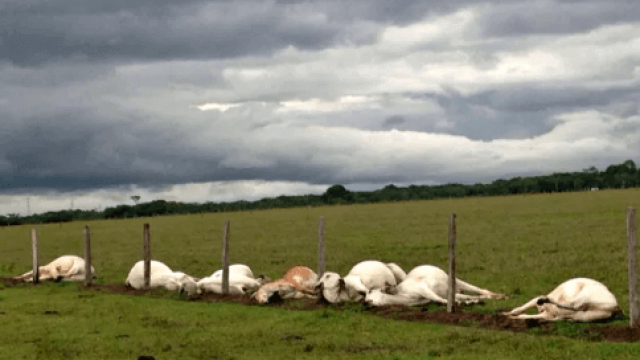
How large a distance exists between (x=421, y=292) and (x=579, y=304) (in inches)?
186

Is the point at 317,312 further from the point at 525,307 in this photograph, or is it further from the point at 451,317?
the point at 525,307

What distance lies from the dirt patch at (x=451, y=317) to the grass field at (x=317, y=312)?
0.56 meters

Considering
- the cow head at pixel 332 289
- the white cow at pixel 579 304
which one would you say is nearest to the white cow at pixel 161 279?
the cow head at pixel 332 289

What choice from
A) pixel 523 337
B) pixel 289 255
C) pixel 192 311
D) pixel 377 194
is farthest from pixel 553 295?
pixel 377 194

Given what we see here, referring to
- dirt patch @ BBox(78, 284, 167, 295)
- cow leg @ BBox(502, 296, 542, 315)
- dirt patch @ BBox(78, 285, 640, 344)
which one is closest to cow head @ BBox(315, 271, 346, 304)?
dirt patch @ BBox(78, 285, 640, 344)

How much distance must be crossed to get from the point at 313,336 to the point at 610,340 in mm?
6207

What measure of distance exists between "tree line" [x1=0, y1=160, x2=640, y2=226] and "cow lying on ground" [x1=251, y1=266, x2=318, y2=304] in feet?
303

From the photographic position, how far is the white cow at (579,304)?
16.7 meters

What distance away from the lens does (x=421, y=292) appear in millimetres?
20375

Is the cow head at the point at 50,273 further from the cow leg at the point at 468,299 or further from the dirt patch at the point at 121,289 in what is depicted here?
the cow leg at the point at 468,299

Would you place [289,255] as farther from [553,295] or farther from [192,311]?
[553,295]

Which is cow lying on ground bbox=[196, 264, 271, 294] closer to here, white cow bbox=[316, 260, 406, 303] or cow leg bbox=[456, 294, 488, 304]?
white cow bbox=[316, 260, 406, 303]

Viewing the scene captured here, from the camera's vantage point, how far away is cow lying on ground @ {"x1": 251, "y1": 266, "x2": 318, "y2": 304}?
22219 millimetres

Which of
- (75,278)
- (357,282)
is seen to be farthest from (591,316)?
(75,278)
